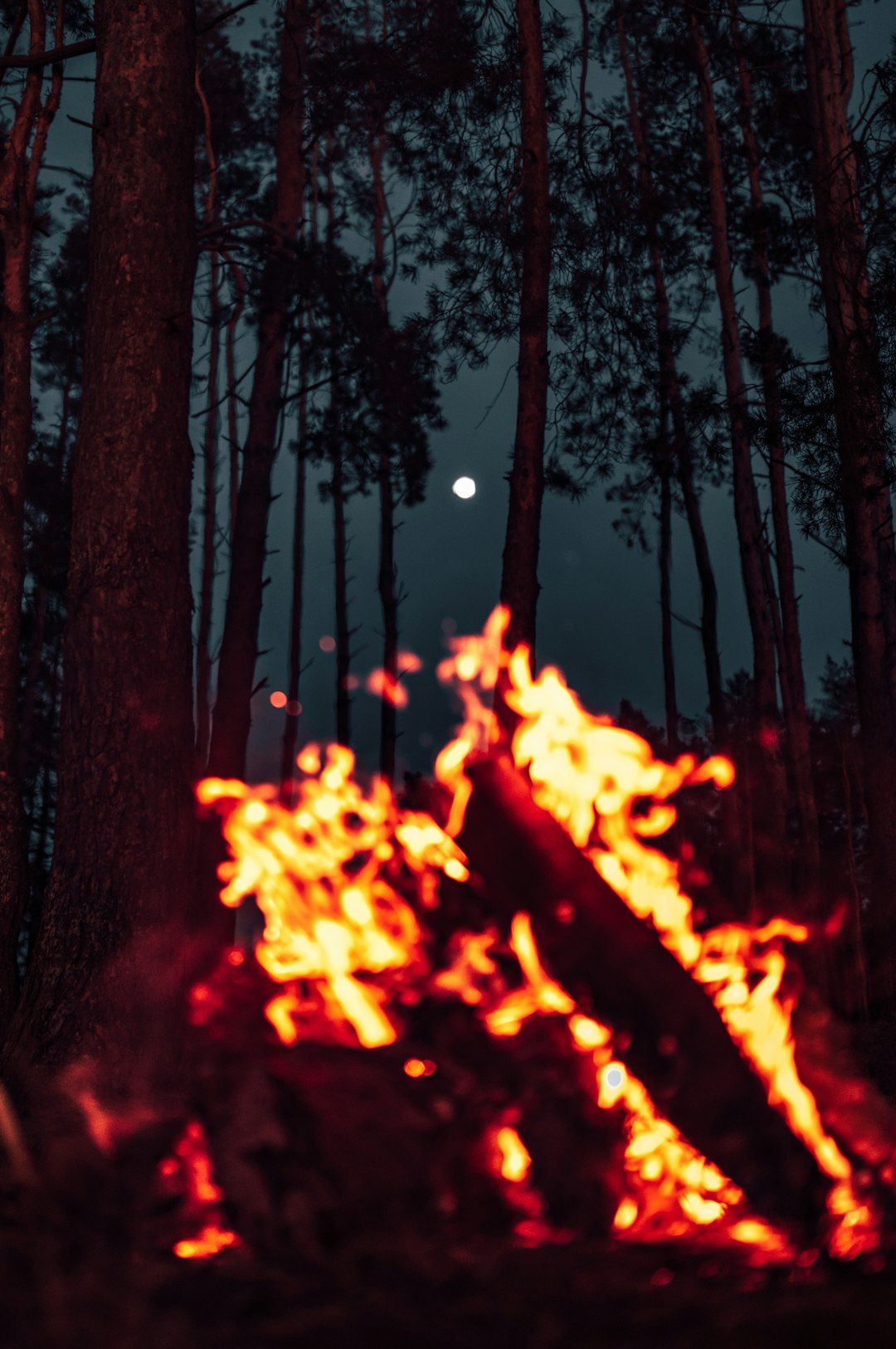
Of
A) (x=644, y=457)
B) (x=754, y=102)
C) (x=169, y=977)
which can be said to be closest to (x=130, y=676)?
(x=169, y=977)

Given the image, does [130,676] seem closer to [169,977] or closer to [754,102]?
Answer: [169,977]

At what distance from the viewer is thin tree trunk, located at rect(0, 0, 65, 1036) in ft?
24.6

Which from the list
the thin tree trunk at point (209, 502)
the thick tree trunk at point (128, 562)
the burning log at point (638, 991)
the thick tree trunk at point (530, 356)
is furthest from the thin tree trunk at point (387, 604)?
the burning log at point (638, 991)

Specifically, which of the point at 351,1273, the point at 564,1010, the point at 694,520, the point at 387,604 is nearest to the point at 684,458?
the point at 694,520

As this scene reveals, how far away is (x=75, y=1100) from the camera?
450 centimetres

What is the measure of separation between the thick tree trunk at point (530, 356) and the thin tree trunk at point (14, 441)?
12.6 ft

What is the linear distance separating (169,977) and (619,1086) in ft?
7.68

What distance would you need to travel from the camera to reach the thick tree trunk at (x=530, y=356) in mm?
9016

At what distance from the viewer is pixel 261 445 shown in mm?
12297

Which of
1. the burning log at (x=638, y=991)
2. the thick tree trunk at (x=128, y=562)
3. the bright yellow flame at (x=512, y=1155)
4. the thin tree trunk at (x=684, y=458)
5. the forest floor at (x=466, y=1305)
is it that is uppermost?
the thin tree trunk at (x=684, y=458)

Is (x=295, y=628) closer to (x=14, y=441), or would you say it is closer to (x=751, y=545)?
(x=751, y=545)

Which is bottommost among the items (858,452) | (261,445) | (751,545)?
(858,452)

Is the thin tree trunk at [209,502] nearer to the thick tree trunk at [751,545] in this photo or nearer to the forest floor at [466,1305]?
the thick tree trunk at [751,545]

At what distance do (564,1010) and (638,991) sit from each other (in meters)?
0.45
